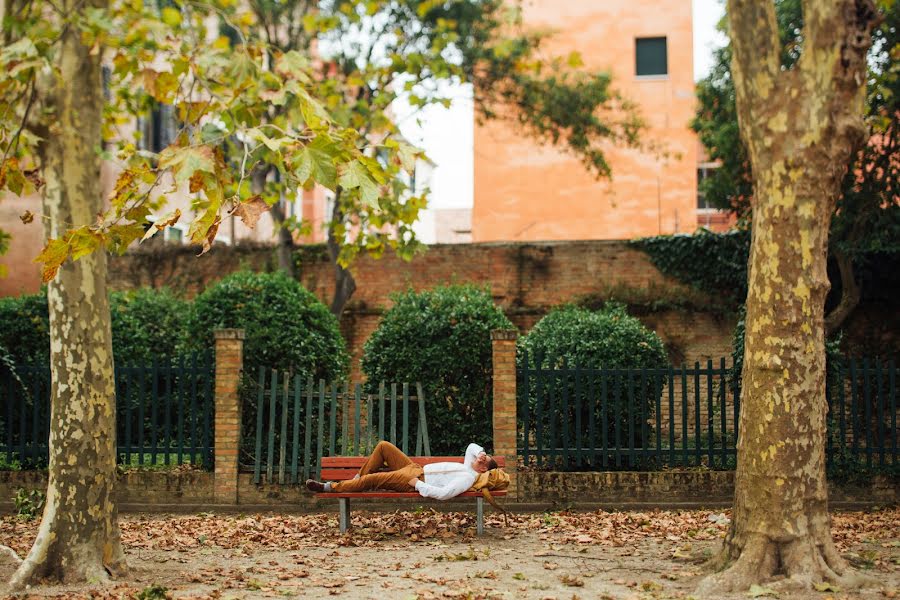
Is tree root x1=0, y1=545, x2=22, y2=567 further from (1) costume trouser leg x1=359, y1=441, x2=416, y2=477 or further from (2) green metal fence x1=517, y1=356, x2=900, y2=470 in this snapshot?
(2) green metal fence x1=517, y1=356, x2=900, y2=470

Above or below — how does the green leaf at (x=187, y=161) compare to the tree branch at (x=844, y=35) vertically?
below

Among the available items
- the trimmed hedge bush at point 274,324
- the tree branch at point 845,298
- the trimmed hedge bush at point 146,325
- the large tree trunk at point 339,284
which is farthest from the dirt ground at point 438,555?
the large tree trunk at point 339,284

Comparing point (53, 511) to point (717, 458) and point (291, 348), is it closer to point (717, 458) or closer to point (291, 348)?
point (291, 348)

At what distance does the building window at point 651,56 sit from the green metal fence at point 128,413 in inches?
696

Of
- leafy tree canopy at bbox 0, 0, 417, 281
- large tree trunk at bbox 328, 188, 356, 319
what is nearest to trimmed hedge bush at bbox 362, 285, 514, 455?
leafy tree canopy at bbox 0, 0, 417, 281

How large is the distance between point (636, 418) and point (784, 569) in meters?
5.11

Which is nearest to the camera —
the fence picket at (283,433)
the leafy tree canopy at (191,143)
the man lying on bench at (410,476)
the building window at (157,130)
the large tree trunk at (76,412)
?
the leafy tree canopy at (191,143)

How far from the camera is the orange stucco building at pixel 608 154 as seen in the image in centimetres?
2573

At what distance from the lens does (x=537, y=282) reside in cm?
1816

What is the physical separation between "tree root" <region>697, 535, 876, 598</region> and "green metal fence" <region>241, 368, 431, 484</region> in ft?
14.7

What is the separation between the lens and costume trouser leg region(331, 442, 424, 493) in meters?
9.55

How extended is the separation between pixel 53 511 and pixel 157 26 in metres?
5.30

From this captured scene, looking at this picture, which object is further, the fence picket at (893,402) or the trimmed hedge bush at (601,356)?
the trimmed hedge bush at (601,356)

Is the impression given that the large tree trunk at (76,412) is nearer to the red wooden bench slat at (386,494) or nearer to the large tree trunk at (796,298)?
the red wooden bench slat at (386,494)
